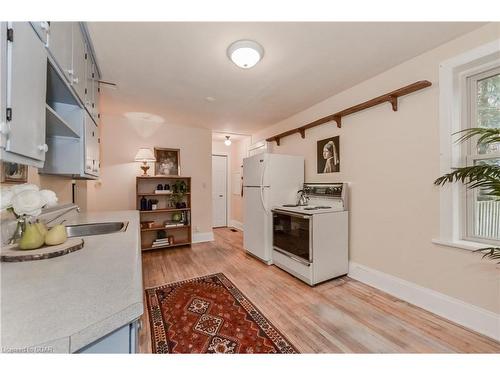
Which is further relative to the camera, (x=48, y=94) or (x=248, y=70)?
(x=248, y=70)

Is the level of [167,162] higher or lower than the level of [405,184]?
higher

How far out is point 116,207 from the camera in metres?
3.76

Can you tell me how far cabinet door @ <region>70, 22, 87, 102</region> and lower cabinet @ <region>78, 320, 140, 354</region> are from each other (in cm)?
148

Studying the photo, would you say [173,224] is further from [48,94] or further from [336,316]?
[336,316]

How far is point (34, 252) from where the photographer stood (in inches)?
37.5

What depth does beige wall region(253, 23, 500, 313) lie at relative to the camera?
176 cm

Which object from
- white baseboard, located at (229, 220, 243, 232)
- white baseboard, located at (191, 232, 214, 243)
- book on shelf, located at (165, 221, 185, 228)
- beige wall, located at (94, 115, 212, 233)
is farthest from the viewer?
white baseboard, located at (229, 220, 243, 232)

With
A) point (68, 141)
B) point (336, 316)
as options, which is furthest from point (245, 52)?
point (336, 316)

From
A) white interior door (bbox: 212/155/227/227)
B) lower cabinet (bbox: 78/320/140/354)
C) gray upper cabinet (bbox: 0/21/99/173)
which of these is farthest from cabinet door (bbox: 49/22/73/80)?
white interior door (bbox: 212/155/227/227)

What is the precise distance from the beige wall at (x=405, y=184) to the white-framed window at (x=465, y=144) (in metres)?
0.06

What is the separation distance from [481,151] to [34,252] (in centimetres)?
302

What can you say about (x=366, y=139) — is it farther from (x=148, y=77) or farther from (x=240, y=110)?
(x=148, y=77)

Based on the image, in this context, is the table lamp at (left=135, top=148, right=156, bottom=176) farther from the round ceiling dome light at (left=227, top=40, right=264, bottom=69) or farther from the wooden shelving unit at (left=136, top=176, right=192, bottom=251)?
the round ceiling dome light at (left=227, top=40, right=264, bottom=69)
